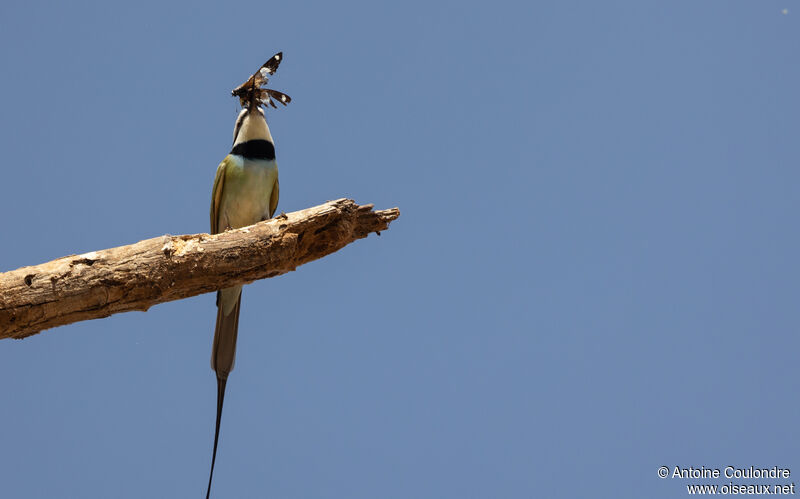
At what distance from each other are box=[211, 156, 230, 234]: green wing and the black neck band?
12 cm

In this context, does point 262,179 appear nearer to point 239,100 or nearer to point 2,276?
point 239,100

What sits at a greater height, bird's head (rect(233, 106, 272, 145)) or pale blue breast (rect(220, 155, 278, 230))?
bird's head (rect(233, 106, 272, 145))

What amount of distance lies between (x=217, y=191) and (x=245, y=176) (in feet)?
0.79

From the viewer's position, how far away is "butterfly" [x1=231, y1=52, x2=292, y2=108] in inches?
179

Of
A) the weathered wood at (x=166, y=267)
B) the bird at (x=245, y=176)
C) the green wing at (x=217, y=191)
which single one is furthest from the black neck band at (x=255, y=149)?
the weathered wood at (x=166, y=267)

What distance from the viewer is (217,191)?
460 centimetres

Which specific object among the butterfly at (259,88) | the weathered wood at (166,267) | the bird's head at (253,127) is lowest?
the weathered wood at (166,267)

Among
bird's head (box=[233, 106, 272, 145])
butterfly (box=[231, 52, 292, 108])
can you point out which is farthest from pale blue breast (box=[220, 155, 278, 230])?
butterfly (box=[231, 52, 292, 108])

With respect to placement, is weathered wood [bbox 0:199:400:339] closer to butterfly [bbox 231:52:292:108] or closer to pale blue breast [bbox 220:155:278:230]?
pale blue breast [bbox 220:155:278:230]

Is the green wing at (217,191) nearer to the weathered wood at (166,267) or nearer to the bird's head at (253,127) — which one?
the bird's head at (253,127)

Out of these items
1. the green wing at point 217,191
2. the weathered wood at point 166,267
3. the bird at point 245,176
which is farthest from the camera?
the green wing at point 217,191

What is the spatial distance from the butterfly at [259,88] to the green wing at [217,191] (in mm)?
416

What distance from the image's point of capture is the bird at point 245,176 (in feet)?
14.6

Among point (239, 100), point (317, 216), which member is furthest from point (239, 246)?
point (239, 100)
